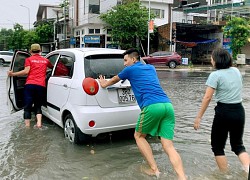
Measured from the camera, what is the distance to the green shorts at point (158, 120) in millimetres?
3846

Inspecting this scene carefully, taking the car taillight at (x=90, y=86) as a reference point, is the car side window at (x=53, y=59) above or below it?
above

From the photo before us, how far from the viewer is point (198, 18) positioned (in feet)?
147

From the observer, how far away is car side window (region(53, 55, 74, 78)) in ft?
17.9

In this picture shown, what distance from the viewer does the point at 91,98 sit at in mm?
4926

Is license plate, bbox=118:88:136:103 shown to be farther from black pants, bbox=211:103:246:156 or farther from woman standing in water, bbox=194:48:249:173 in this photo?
black pants, bbox=211:103:246:156

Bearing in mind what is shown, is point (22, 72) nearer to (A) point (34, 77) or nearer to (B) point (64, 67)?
(A) point (34, 77)

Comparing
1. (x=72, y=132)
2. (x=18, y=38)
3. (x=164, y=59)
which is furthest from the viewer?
(x=18, y=38)

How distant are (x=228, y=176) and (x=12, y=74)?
433cm

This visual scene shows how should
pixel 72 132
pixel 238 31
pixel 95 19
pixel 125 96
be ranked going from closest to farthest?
pixel 125 96
pixel 72 132
pixel 238 31
pixel 95 19

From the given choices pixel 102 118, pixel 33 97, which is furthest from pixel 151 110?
pixel 33 97

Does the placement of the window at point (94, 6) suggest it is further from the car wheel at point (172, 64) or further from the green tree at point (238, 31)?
the green tree at point (238, 31)

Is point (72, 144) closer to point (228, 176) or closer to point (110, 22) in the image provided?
point (228, 176)

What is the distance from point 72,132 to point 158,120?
1973 mm

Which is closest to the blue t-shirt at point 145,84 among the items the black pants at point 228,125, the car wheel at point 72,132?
the black pants at point 228,125
